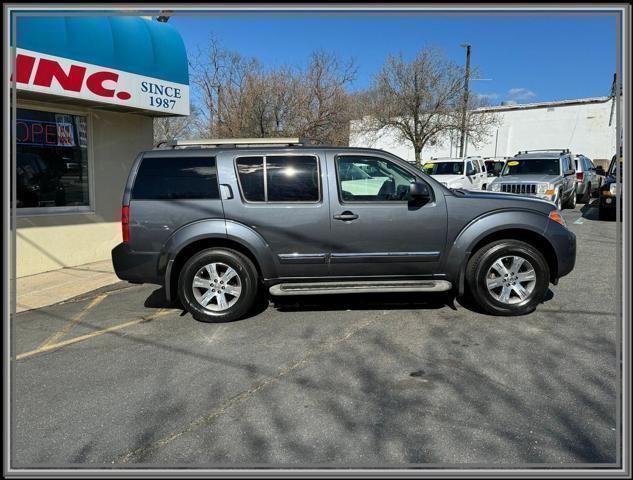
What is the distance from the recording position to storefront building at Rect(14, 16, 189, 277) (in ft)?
23.2

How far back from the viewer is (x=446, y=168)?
19031 mm

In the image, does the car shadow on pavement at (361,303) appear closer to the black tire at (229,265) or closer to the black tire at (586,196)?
the black tire at (229,265)

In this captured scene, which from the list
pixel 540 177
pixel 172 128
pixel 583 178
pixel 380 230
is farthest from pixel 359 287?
pixel 172 128

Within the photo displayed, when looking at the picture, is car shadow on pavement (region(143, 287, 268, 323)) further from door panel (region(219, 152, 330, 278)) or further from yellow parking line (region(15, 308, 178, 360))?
door panel (region(219, 152, 330, 278))

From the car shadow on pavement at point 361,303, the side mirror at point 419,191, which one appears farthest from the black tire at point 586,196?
the side mirror at point 419,191

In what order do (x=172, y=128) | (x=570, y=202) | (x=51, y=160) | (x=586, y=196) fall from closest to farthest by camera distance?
(x=51, y=160), (x=570, y=202), (x=586, y=196), (x=172, y=128)

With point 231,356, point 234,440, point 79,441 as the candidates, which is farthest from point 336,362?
point 79,441

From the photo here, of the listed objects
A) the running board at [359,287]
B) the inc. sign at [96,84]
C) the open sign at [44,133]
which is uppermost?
the inc. sign at [96,84]

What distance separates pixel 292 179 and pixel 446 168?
15.0 metres

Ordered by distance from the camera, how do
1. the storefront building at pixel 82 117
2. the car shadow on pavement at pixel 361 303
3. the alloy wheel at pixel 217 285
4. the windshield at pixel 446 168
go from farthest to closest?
the windshield at pixel 446 168, the storefront building at pixel 82 117, the car shadow on pavement at pixel 361 303, the alloy wheel at pixel 217 285

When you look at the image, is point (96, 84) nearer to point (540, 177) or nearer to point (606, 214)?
point (540, 177)

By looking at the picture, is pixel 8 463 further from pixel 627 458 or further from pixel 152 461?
pixel 627 458

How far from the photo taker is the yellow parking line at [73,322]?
496 cm

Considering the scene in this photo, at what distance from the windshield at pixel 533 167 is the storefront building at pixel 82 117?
10.2 metres
